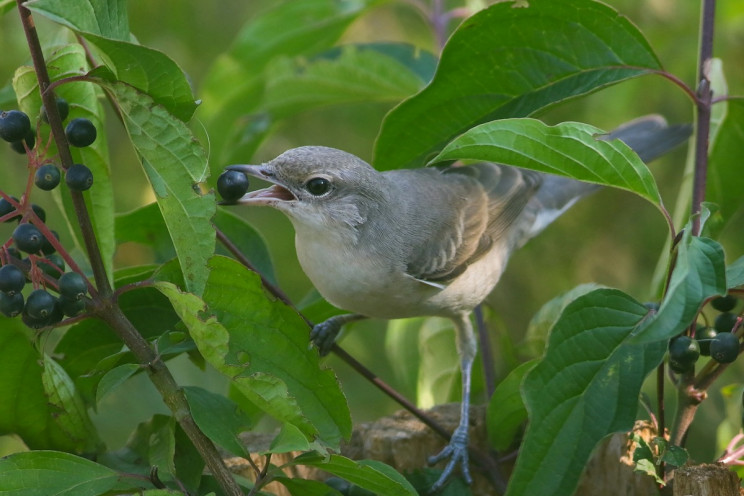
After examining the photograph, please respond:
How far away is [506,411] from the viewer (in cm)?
281

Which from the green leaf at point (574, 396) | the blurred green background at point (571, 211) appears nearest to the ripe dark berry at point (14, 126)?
the green leaf at point (574, 396)

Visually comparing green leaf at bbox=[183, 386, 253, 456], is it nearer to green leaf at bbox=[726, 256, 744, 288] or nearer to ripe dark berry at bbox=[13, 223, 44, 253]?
ripe dark berry at bbox=[13, 223, 44, 253]

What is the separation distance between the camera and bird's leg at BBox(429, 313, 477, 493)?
295cm

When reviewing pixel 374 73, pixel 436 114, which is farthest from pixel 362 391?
pixel 436 114

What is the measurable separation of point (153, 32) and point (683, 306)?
471cm

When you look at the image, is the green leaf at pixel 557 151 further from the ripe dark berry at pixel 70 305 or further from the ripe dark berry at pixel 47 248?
the ripe dark berry at pixel 47 248

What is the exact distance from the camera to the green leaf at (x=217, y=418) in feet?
7.05

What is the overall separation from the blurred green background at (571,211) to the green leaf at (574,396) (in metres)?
3.15

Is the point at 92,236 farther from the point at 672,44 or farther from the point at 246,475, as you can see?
the point at 672,44

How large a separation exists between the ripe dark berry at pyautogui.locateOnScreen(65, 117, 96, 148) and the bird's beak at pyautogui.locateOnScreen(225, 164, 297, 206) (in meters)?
0.66

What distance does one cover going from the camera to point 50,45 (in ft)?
8.98

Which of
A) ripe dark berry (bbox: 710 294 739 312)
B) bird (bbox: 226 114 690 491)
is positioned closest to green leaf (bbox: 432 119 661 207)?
Result: ripe dark berry (bbox: 710 294 739 312)

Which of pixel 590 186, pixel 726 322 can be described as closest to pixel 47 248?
pixel 726 322

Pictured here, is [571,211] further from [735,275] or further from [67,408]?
[67,408]
